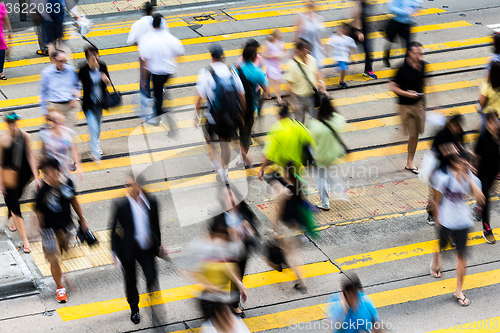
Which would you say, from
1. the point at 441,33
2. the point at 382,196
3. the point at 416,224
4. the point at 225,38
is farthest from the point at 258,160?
the point at 441,33

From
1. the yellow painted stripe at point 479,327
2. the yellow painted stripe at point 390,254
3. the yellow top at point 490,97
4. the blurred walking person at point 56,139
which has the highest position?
the yellow top at point 490,97

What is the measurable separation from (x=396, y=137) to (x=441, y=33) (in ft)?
18.5

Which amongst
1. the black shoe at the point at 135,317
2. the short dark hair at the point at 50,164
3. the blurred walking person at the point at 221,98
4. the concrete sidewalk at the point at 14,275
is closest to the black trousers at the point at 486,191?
the blurred walking person at the point at 221,98

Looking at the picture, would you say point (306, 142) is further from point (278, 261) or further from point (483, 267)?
point (483, 267)

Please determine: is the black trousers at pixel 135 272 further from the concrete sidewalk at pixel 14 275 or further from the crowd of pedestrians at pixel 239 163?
the concrete sidewalk at pixel 14 275

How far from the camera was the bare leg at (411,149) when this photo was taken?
928 cm

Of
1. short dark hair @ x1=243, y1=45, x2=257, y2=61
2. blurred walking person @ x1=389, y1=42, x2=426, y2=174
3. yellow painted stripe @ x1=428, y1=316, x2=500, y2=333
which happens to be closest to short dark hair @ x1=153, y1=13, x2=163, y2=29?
short dark hair @ x1=243, y1=45, x2=257, y2=61

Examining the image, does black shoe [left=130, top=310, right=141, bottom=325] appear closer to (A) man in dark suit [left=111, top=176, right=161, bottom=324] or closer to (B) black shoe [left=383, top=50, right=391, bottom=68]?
(A) man in dark suit [left=111, top=176, right=161, bottom=324]

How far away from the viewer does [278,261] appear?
22.5ft

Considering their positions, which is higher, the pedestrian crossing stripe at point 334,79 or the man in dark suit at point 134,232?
the man in dark suit at point 134,232

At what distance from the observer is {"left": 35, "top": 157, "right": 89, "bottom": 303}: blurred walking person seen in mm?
6434

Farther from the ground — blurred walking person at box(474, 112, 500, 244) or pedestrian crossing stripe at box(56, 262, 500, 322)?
blurred walking person at box(474, 112, 500, 244)

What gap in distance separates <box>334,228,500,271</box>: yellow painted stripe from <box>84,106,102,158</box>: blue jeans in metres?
4.33

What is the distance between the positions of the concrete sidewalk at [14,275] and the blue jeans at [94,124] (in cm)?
269
